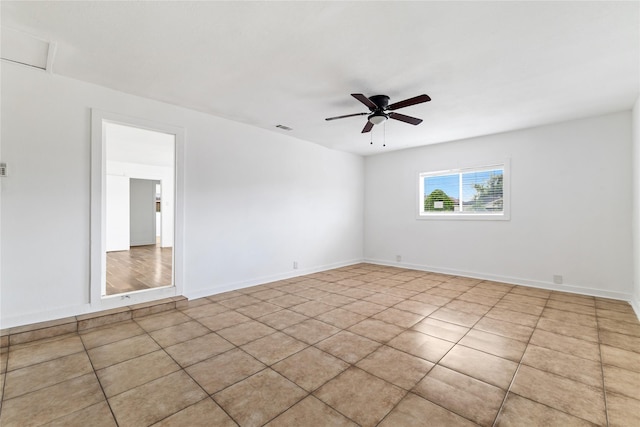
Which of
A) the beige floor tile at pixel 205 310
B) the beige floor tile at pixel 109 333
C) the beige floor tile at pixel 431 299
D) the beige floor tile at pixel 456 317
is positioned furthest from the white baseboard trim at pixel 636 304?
the beige floor tile at pixel 109 333

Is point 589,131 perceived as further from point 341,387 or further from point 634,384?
point 341,387

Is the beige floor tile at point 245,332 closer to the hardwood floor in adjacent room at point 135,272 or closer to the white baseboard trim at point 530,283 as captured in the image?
the hardwood floor in adjacent room at point 135,272

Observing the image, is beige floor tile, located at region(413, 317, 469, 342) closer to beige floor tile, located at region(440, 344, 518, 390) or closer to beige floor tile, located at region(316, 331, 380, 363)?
beige floor tile, located at region(440, 344, 518, 390)

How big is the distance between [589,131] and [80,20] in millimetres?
6152

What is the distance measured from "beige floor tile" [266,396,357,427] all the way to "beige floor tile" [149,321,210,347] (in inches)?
59.0

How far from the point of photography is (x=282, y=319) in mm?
3262

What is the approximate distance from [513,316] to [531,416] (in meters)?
1.93

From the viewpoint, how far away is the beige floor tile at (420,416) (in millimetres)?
1647

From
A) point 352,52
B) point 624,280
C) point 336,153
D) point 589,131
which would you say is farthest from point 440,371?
point 336,153

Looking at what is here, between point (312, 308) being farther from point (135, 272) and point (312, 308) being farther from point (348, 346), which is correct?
point (135, 272)

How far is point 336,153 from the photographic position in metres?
6.38

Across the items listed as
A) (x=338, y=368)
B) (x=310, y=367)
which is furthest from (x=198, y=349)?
(x=338, y=368)

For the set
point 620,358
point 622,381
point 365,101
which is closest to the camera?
point 622,381

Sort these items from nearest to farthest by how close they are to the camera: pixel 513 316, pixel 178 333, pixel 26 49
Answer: pixel 26 49 < pixel 178 333 < pixel 513 316
